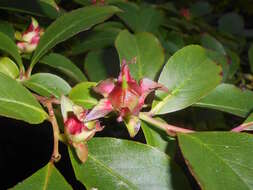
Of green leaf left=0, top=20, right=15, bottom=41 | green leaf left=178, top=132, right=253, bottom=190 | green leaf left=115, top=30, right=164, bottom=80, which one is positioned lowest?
green leaf left=178, top=132, right=253, bottom=190

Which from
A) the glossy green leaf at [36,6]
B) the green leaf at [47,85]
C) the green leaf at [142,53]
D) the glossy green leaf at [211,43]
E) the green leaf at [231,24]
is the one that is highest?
the glossy green leaf at [36,6]

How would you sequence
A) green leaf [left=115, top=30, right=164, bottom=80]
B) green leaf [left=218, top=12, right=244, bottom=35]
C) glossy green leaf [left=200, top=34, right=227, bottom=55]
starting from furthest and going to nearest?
1. green leaf [left=218, top=12, right=244, bottom=35]
2. glossy green leaf [left=200, top=34, right=227, bottom=55]
3. green leaf [left=115, top=30, right=164, bottom=80]

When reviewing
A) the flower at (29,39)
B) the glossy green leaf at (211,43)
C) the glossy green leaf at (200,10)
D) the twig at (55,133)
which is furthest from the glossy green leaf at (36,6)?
the glossy green leaf at (200,10)

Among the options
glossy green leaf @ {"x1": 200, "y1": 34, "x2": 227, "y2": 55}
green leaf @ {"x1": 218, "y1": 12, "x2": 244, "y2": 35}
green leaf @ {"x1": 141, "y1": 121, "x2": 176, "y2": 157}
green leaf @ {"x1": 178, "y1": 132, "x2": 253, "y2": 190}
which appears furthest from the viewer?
green leaf @ {"x1": 218, "y1": 12, "x2": 244, "y2": 35}

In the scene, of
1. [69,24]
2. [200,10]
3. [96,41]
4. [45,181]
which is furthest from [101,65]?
[200,10]

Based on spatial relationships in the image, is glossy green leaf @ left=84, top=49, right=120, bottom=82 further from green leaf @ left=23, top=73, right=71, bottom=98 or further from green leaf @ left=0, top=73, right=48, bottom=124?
green leaf @ left=0, top=73, right=48, bottom=124

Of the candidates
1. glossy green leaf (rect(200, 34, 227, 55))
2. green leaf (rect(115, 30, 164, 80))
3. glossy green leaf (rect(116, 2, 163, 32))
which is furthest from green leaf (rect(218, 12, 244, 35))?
green leaf (rect(115, 30, 164, 80))

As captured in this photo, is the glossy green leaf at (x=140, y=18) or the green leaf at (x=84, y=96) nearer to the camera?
the green leaf at (x=84, y=96)

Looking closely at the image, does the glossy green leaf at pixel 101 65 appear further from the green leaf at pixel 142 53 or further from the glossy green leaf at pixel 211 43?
the glossy green leaf at pixel 211 43
